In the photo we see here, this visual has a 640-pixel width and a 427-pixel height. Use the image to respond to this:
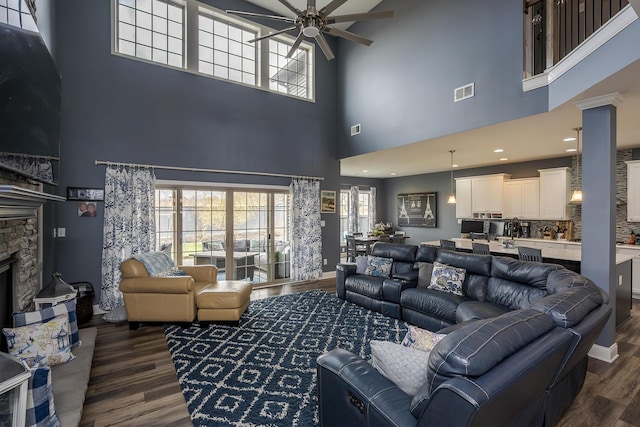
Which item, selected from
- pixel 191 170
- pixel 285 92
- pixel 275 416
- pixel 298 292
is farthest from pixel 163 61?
pixel 275 416

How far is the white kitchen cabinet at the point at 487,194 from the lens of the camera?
280 inches

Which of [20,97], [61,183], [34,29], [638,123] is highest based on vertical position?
[34,29]

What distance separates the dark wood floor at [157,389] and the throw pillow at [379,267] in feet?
8.06

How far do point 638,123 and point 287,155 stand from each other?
5.40m

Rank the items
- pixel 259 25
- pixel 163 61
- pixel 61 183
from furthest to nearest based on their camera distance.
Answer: pixel 259 25 → pixel 163 61 → pixel 61 183

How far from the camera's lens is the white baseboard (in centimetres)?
310

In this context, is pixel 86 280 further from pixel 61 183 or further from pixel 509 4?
pixel 509 4

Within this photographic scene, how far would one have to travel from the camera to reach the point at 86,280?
4.61 m

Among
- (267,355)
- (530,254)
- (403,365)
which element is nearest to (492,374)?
(403,365)

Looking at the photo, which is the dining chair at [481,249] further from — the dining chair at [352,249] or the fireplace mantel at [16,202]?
the fireplace mantel at [16,202]

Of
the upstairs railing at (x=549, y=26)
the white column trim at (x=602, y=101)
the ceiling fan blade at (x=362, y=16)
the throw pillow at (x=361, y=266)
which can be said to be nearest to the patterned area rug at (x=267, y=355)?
the throw pillow at (x=361, y=266)

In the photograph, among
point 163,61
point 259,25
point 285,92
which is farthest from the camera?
point 285,92

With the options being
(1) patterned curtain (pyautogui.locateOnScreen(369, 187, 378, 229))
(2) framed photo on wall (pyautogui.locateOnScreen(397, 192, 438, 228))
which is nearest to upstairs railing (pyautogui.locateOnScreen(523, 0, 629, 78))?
(2) framed photo on wall (pyautogui.locateOnScreen(397, 192, 438, 228))

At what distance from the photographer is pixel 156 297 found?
3.81 metres
